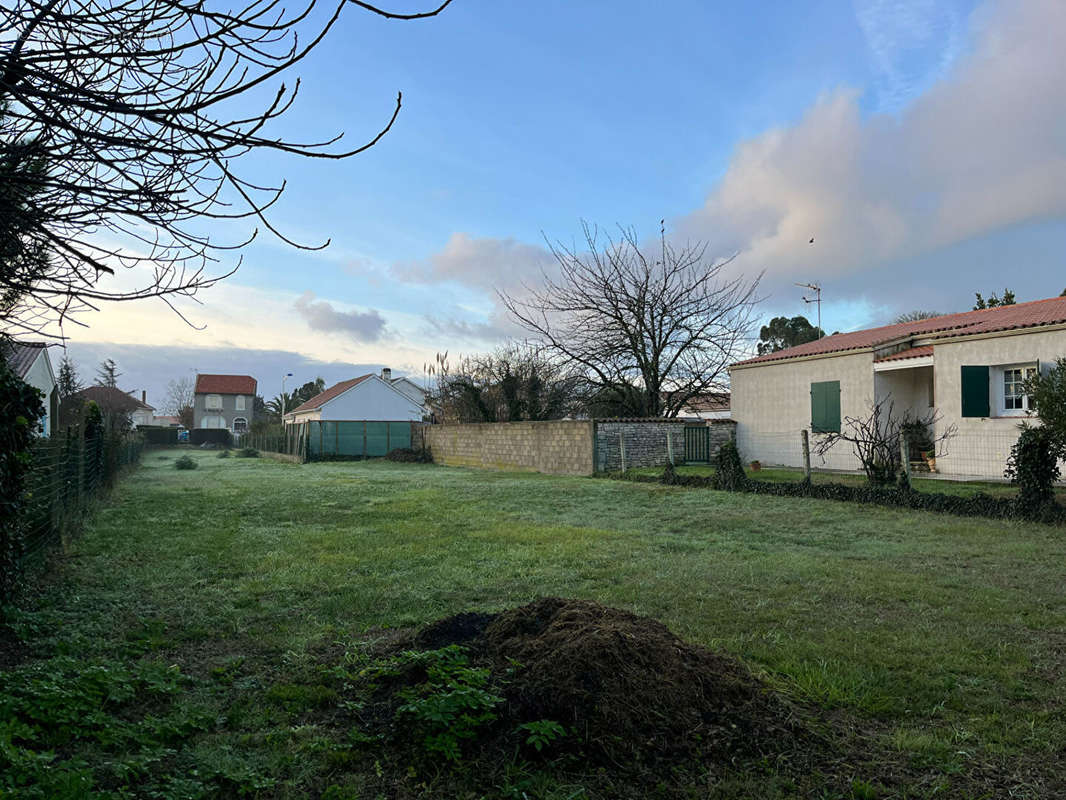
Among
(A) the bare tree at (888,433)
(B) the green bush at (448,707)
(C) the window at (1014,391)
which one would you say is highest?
(C) the window at (1014,391)

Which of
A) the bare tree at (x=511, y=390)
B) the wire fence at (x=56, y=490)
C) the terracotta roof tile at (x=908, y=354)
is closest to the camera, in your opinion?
the wire fence at (x=56, y=490)

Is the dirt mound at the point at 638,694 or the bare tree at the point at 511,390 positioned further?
the bare tree at the point at 511,390

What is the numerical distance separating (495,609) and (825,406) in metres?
15.5

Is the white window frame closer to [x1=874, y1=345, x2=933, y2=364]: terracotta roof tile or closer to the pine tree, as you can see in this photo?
[x1=874, y1=345, x2=933, y2=364]: terracotta roof tile

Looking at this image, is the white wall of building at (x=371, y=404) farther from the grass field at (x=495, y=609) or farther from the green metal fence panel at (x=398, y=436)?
the grass field at (x=495, y=609)

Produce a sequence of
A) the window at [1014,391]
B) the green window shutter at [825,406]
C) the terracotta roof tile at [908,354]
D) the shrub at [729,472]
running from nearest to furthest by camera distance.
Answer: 1. the window at [1014,391]
2. the shrub at [729,472]
3. the terracotta roof tile at [908,354]
4. the green window shutter at [825,406]

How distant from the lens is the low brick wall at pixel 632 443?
20562mm

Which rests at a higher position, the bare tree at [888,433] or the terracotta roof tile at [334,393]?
the terracotta roof tile at [334,393]

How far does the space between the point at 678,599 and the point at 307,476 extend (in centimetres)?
1849

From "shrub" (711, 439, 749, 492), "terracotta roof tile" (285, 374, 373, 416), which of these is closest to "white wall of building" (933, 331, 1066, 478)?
"shrub" (711, 439, 749, 492)

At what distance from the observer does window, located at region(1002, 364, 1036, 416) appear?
46.6 feet

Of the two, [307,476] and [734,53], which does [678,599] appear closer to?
[734,53]

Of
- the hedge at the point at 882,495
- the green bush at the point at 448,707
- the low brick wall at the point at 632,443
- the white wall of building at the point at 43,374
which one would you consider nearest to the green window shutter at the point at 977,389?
the hedge at the point at 882,495

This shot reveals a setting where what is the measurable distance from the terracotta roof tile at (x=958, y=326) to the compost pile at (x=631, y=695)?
1337cm
